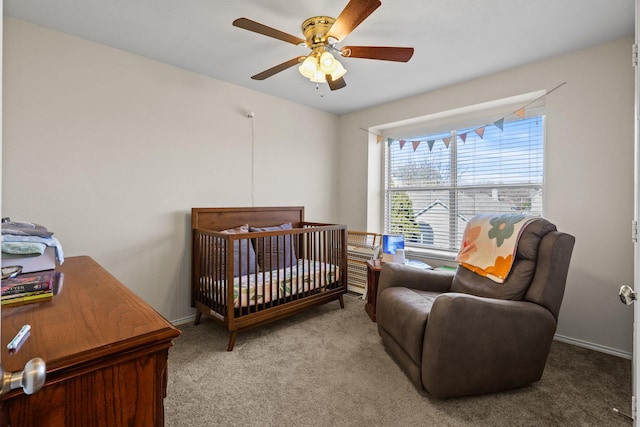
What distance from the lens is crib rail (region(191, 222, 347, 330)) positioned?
7.93 ft

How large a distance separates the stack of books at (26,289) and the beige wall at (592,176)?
3.14m

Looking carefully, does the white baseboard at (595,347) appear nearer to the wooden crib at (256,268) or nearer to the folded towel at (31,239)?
the wooden crib at (256,268)

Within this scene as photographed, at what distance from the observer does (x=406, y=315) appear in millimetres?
1972

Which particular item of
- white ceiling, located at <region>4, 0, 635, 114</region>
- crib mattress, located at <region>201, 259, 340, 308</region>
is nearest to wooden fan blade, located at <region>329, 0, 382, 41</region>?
white ceiling, located at <region>4, 0, 635, 114</region>

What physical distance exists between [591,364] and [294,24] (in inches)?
120

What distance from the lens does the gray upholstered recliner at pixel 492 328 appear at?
1729mm

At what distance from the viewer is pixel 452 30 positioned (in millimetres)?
2191

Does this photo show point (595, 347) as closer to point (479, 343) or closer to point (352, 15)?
point (479, 343)

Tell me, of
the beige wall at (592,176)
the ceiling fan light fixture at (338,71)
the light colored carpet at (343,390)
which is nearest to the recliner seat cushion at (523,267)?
the light colored carpet at (343,390)

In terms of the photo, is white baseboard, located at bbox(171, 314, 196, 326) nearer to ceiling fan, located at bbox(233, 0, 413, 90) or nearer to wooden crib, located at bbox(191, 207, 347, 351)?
wooden crib, located at bbox(191, 207, 347, 351)

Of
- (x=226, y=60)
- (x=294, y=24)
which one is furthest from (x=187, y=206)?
(x=294, y=24)

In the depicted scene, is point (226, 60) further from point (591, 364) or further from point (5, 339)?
point (591, 364)

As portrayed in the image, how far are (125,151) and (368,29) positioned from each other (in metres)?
2.04

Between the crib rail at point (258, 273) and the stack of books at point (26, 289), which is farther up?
the stack of books at point (26, 289)
